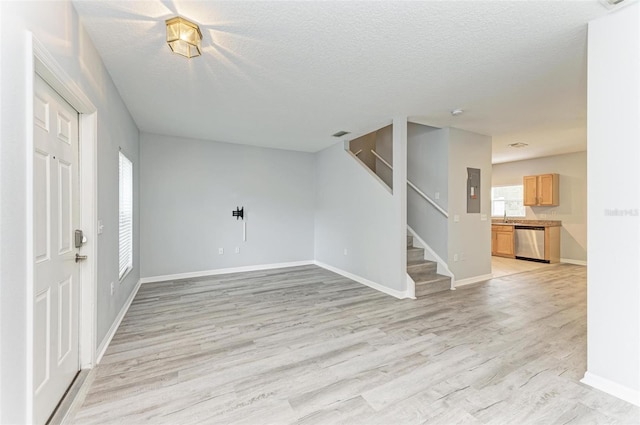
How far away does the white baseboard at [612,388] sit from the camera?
176cm

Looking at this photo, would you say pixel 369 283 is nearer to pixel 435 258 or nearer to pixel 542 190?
pixel 435 258

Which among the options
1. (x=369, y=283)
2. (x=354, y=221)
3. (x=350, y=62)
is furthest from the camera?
(x=354, y=221)

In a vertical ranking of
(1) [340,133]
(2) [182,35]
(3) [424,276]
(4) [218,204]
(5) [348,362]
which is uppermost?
(1) [340,133]

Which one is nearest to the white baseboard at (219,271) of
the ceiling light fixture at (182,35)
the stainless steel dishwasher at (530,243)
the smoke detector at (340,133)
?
the smoke detector at (340,133)

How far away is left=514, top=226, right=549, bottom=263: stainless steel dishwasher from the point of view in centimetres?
653

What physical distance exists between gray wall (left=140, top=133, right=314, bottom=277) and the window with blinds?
0.79 meters

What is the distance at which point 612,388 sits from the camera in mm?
1846

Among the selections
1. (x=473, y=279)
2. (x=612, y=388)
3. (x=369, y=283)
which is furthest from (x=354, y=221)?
(x=612, y=388)

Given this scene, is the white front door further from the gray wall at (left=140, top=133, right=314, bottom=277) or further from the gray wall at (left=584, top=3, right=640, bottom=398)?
the gray wall at (left=584, top=3, right=640, bottom=398)

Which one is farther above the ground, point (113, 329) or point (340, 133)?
point (340, 133)

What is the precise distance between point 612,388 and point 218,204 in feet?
18.1

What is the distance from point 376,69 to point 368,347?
2667mm

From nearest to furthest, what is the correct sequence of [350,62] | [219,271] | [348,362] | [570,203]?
1. [348,362]
2. [350,62]
3. [219,271]
4. [570,203]

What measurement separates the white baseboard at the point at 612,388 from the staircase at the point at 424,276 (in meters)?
2.10
